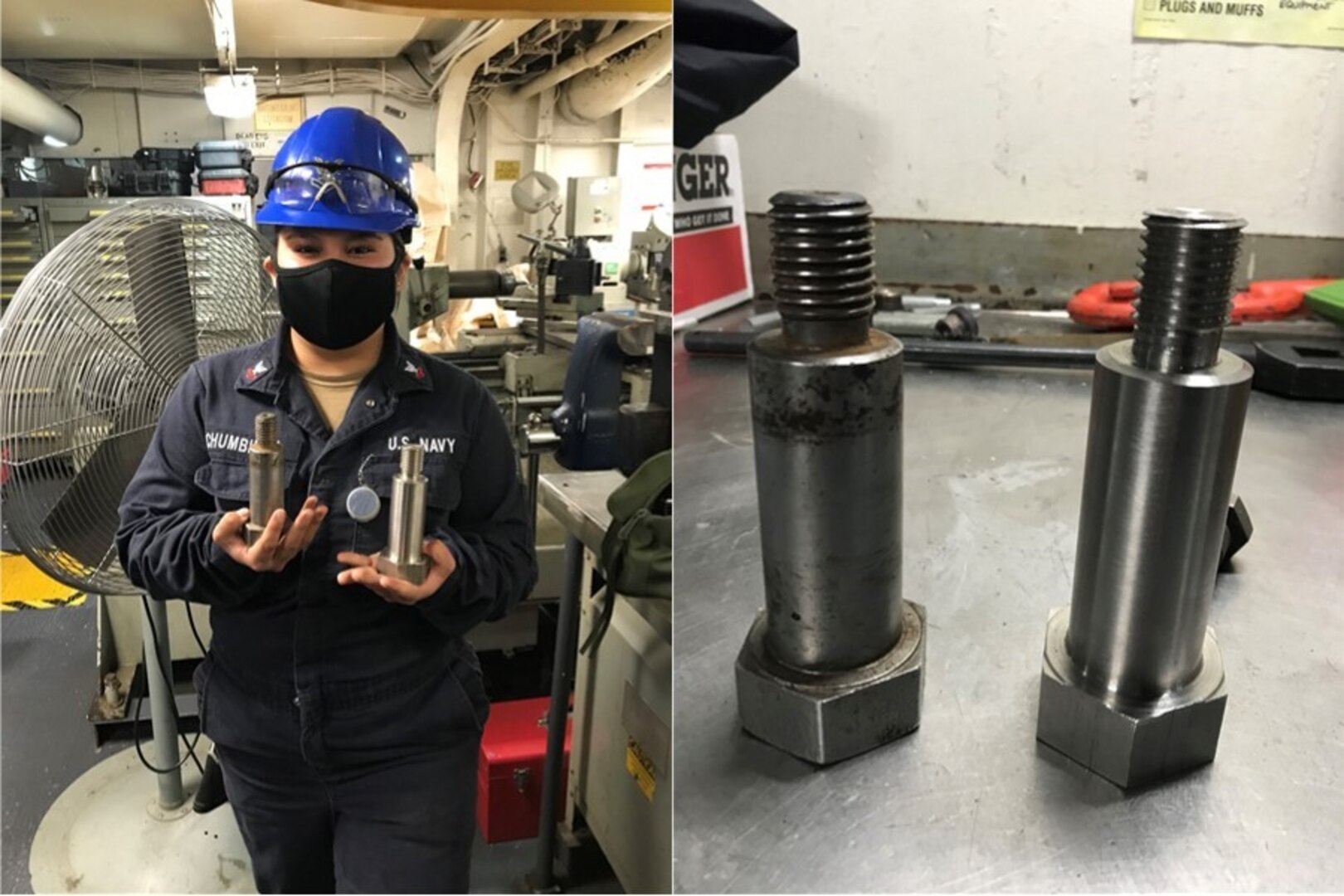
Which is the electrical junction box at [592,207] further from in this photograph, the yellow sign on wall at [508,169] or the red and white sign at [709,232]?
the red and white sign at [709,232]

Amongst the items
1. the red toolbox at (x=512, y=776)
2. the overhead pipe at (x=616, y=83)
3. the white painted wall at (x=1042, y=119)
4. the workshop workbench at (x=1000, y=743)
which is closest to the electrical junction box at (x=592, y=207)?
the overhead pipe at (x=616, y=83)

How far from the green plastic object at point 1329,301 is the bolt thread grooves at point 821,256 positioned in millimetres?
1509

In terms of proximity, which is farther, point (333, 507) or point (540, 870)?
point (540, 870)

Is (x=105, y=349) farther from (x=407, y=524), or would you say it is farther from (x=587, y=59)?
(x=587, y=59)

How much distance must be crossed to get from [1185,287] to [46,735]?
1.92m

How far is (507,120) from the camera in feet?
6.22

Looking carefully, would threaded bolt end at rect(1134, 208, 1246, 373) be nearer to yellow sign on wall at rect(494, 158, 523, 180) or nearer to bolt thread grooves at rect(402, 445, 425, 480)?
bolt thread grooves at rect(402, 445, 425, 480)

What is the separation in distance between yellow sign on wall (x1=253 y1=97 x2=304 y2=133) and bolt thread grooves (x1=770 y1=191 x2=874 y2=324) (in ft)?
2.42

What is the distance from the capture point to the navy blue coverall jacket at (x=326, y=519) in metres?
0.75

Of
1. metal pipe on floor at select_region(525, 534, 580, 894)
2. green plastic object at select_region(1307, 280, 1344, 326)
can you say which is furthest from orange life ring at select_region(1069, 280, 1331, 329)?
metal pipe on floor at select_region(525, 534, 580, 894)

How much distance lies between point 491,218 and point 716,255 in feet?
1.49

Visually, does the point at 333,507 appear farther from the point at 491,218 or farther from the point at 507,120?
the point at 507,120

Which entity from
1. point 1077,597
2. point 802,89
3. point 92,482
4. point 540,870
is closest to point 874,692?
point 1077,597

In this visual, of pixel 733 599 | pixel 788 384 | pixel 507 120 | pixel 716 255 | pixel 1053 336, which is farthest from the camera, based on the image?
pixel 507 120
